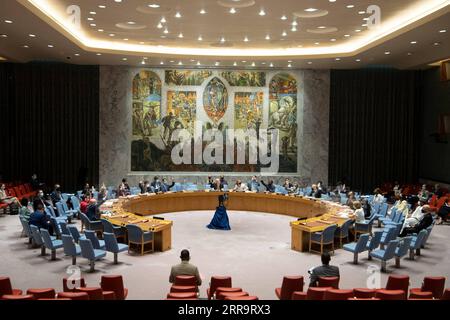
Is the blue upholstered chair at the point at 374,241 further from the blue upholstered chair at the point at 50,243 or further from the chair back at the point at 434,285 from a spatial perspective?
the blue upholstered chair at the point at 50,243

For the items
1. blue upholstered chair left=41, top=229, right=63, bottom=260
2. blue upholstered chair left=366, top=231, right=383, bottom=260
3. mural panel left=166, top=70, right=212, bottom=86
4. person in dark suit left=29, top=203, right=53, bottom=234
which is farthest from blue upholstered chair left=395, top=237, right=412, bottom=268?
mural panel left=166, top=70, right=212, bottom=86

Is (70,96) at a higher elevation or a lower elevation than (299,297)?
higher

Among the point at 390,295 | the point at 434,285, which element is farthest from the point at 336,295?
the point at 434,285

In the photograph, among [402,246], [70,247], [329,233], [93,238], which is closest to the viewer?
[70,247]

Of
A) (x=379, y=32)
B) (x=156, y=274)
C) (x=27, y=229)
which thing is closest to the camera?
(x=156, y=274)

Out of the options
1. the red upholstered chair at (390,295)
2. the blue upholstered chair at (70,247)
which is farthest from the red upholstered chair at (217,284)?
the blue upholstered chair at (70,247)

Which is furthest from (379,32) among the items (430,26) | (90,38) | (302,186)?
(90,38)

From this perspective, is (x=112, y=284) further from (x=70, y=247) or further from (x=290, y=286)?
(x=70, y=247)

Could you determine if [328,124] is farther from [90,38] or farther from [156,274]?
[156,274]

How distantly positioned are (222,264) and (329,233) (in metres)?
2.91

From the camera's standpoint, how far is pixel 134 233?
12141 mm

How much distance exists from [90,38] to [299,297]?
15804 mm

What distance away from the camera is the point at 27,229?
42.1 feet

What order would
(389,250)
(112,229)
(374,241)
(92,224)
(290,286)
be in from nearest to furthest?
1. (290,286)
2. (389,250)
3. (374,241)
4. (112,229)
5. (92,224)
